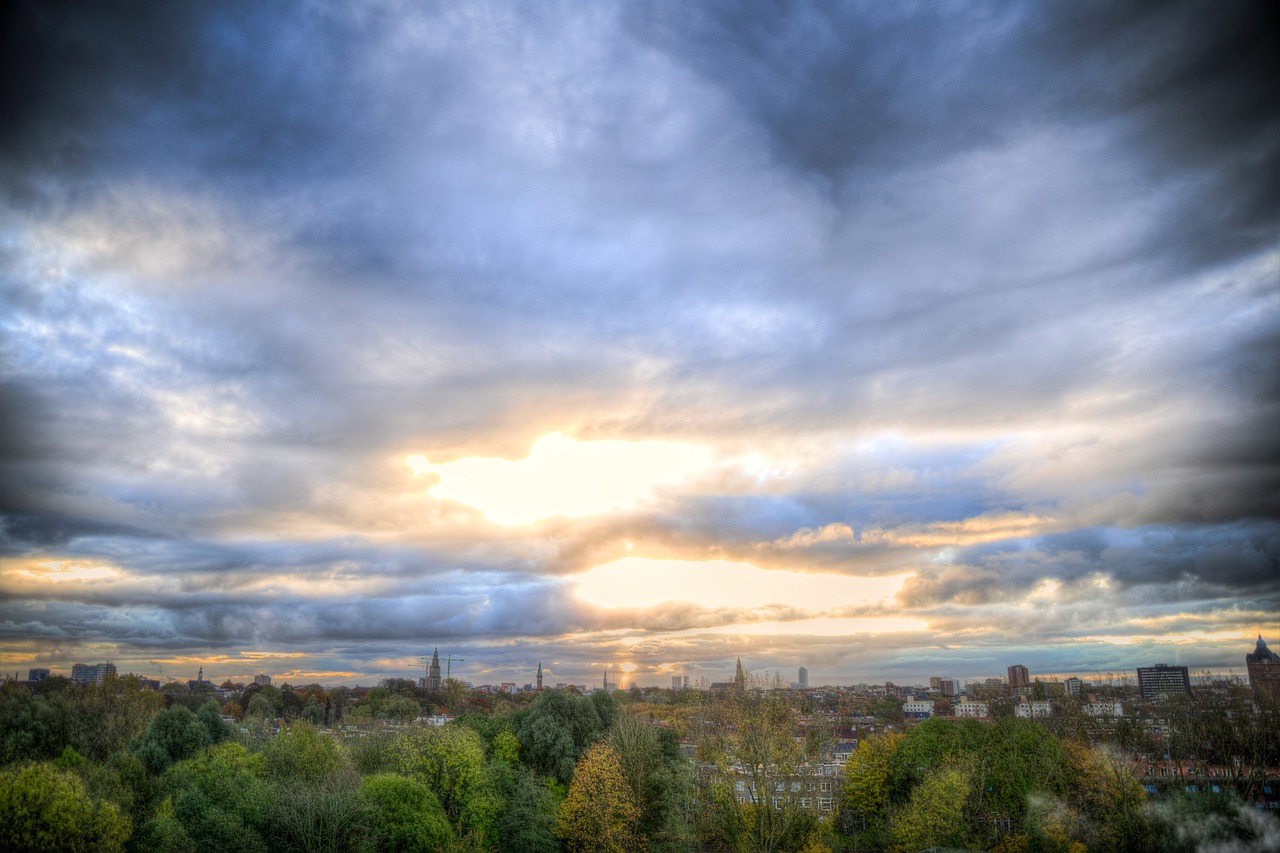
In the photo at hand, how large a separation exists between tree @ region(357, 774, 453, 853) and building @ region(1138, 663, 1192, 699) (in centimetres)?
6504

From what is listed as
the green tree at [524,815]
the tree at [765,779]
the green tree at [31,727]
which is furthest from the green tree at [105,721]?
the tree at [765,779]

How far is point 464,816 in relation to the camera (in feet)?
162

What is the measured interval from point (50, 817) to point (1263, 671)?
7741 cm

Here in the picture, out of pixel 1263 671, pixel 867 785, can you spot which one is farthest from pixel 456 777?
pixel 1263 671

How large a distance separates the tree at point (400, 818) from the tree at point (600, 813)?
10.4m

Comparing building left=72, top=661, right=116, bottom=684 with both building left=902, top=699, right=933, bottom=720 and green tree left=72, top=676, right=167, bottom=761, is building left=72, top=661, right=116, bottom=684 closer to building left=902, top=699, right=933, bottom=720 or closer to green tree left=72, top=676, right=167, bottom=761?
green tree left=72, top=676, right=167, bottom=761

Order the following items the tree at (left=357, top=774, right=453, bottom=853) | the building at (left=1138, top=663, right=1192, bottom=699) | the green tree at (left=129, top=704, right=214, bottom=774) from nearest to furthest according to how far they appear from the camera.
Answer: the tree at (left=357, top=774, right=453, bottom=853), the green tree at (left=129, top=704, right=214, bottom=774), the building at (left=1138, top=663, right=1192, bottom=699)

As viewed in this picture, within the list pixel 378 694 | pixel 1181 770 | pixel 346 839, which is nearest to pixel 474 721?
pixel 346 839

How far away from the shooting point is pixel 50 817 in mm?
31766

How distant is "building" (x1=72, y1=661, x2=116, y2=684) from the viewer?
98562 mm

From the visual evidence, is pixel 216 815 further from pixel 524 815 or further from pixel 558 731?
pixel 558 731

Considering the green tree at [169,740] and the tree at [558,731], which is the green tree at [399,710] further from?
the tree at [558,731]

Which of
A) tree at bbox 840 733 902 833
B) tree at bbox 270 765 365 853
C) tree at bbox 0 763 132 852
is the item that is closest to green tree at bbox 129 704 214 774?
tree at bbox 270 765 365 853

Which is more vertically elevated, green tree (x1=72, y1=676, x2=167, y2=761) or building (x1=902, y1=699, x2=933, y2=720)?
green tree (x1=72, y1=676, x2=167, y2=761)
